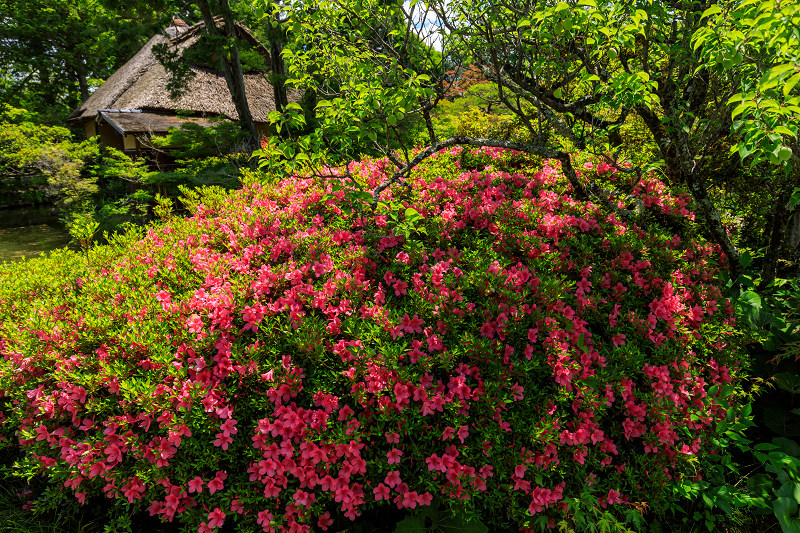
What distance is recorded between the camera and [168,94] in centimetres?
1695

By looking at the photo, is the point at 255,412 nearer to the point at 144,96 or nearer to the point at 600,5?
the point at 600,5

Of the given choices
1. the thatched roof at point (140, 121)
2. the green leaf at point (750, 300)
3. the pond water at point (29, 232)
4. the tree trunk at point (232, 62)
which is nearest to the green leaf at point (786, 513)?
the green leaf at point (750, 300)

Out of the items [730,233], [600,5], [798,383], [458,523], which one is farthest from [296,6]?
[798,383]

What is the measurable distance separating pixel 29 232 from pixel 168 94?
26.8ft

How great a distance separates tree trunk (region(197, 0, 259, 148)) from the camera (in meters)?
10.7

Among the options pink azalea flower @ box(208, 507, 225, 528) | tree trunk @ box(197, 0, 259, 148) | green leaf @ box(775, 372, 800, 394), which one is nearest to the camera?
pink azalea flower @ box(208, 507, 225, 528)

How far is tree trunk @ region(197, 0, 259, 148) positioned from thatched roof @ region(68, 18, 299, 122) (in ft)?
14.6

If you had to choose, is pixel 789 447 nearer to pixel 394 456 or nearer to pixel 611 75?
pixel 394 456

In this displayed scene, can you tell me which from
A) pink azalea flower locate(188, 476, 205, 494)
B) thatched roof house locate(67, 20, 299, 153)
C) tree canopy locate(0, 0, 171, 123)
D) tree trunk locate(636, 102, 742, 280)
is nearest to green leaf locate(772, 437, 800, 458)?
tree trunk locate(636, 102, 742, 280)

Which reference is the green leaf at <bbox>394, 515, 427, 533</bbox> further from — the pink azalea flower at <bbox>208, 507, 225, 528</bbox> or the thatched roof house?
the thatched roof house

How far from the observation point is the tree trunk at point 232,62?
35.2 ft

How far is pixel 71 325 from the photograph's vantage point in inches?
106

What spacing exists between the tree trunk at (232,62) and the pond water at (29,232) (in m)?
7.01

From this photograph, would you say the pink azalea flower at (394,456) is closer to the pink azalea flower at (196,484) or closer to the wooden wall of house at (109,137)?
the pink azalea flower at (196,484)
